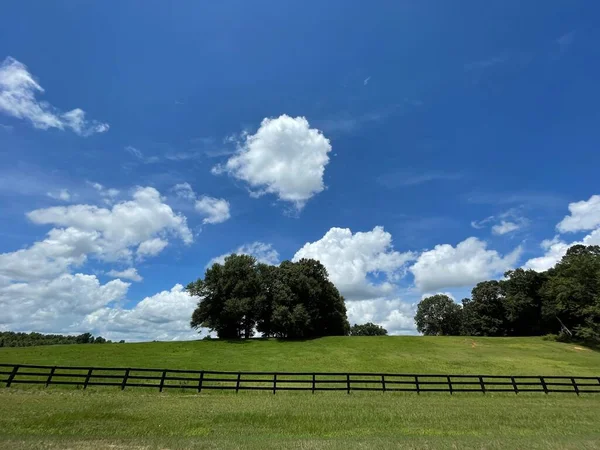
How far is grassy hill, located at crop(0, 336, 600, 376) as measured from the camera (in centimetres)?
3838

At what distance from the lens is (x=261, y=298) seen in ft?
203

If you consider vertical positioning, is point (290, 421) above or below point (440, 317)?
below

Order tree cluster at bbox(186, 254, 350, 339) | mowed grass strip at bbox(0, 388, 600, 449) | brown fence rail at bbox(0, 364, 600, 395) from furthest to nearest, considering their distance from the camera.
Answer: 1. tree cluster at bbox(186, 254, 350, 339)
2. brown fence rail at bbox(0, 364, 600, 395)
3. mowed grass strip at bbox(0, 388, 600, 449)

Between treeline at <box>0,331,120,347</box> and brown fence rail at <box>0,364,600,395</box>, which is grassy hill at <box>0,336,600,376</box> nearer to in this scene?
brown fence rail at <box>0,364,600,395</box>

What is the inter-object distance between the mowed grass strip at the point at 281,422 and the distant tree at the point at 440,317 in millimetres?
84170

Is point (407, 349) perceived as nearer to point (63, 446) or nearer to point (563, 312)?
point (563, 312)

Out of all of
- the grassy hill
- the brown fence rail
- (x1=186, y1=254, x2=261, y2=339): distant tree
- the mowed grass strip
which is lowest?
the mowed grass strip

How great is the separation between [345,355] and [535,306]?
5217 centimetres

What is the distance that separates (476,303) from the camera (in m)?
84.5

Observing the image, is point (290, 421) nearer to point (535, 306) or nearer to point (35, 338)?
point (535, 306)

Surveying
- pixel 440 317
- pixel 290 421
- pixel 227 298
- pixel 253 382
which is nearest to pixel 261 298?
pixel 227 298

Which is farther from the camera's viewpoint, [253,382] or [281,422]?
[253,382]

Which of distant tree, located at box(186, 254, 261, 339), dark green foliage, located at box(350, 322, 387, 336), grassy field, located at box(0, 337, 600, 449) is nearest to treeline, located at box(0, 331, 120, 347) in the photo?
distant tree, located at box(186, 254, 261, 339)

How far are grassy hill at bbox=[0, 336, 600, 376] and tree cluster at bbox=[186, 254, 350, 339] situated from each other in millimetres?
5268
